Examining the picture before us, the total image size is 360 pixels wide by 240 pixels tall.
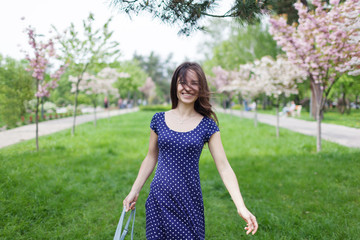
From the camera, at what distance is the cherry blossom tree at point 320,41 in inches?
220

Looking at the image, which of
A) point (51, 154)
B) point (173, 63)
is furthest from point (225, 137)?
point (173, 63)

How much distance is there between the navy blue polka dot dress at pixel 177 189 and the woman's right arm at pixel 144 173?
0.12 m

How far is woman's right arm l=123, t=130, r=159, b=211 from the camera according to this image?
184cm

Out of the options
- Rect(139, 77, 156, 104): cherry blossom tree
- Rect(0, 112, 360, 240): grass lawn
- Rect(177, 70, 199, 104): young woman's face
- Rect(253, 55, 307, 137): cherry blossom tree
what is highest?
Rect(139, 77, 156, 104): cherry blossom tree

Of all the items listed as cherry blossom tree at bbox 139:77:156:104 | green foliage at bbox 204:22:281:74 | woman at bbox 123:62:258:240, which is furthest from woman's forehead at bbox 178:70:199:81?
cherry blossom tree at bbox 139:77:156:104

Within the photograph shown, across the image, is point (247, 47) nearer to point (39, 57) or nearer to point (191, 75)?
point (39, 57)

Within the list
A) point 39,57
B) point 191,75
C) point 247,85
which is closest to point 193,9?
point 191,75

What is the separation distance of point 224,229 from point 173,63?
229 feet

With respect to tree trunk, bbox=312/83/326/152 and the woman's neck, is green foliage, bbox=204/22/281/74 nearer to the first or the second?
tree trunk, bbox=312/83/326/152

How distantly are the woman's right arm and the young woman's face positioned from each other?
1.04 feet

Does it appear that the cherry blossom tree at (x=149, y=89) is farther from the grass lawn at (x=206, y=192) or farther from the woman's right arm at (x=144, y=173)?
the woman's right arm at (x=144, y=173)

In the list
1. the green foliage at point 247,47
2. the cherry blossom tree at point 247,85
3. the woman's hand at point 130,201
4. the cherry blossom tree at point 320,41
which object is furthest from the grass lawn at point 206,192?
the green foliage at point 247,47

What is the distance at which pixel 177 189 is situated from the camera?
1690 mm

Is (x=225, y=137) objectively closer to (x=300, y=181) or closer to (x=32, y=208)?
(x=300, y=181)
